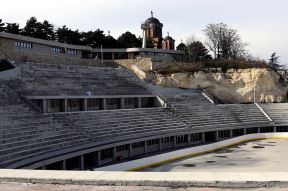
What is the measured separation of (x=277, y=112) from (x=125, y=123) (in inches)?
1003

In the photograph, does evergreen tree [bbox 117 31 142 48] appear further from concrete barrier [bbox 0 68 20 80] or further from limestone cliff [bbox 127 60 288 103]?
concrete barrier [bbox 0 68 20 80]

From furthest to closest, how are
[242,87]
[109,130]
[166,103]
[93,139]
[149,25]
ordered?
[149,25] → [242,87] → [166,103] → [109,130] → [93,139]

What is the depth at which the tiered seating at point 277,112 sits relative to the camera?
52544 millimetres

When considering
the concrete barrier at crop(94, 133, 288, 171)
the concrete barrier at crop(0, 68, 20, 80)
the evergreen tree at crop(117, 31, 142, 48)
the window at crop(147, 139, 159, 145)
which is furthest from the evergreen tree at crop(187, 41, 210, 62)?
the concrete barrier at crop(0, 68, 20, 80)

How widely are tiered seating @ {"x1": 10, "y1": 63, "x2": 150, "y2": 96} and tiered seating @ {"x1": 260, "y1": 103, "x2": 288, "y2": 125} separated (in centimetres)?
1736

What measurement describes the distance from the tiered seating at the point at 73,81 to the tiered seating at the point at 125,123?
12.5 ft

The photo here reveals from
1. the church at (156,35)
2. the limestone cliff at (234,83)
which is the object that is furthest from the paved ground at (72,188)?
the church at (156,35)

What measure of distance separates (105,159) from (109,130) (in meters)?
2.95

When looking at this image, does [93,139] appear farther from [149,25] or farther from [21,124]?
[149,25]

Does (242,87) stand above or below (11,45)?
below

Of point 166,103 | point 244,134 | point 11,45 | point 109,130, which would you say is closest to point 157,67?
point 166,103

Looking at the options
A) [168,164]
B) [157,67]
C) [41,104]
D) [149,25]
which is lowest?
[168,164]

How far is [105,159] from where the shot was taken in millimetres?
33438

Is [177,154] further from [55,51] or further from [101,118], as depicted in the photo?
[55,51]
